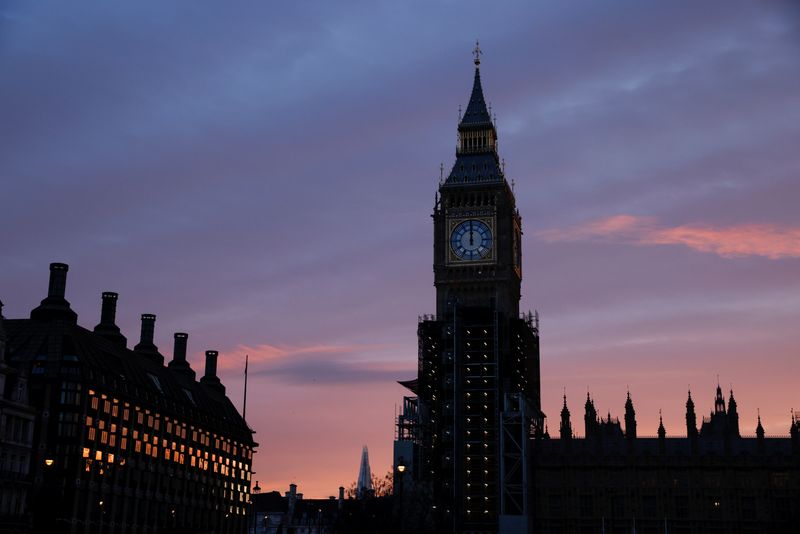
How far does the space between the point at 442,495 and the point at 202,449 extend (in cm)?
5419

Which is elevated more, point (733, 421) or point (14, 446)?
point (733, 421)

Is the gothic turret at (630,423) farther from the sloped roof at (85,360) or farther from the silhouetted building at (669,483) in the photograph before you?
the sloped roof at (85,360)

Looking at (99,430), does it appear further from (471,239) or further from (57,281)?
(471,239)

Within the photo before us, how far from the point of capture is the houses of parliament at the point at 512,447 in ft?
516

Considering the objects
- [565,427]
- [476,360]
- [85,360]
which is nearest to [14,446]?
[85,360]

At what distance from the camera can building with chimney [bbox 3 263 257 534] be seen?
146 meters

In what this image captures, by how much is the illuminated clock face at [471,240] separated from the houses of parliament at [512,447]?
0.20 metres

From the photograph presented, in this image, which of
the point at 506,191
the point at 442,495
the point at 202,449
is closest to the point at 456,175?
the point at 506,191

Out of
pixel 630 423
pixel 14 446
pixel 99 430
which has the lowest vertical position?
pixel 14 446

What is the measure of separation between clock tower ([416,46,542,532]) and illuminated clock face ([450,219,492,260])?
0.56 ft

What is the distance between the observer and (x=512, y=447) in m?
165

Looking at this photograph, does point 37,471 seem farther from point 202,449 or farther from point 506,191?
point 506,191

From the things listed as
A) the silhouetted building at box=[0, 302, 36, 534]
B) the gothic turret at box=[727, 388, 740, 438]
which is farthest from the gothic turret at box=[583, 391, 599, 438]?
the silhouetted building at box=[0, 302, 36, 534]

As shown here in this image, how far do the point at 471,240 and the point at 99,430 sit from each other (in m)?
67.9
